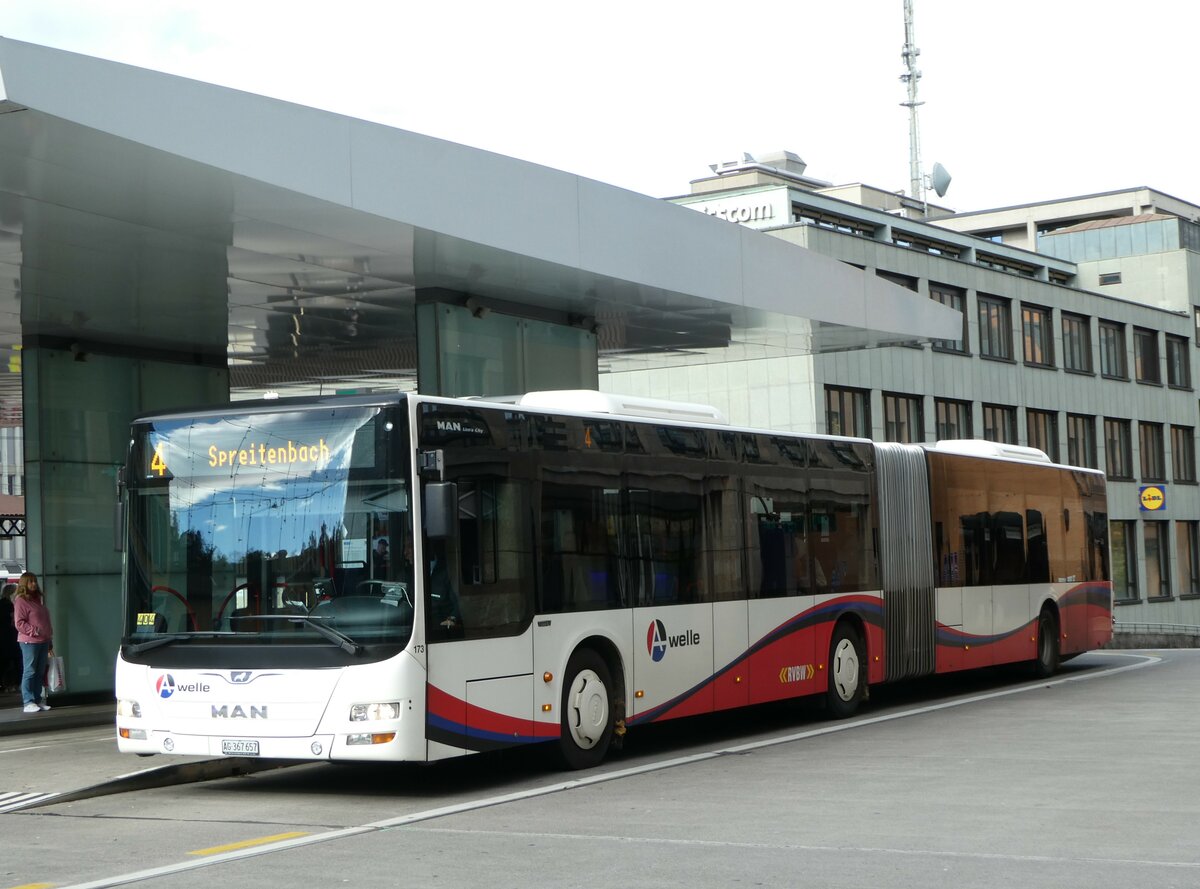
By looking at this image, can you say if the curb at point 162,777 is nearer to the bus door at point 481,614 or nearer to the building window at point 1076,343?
the bus door at point 481,614

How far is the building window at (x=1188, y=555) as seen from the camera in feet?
206

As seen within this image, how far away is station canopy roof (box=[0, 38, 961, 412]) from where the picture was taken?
12.8 meters

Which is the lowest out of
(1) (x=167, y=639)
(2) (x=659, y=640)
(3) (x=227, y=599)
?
(2) (x=659, y=640)

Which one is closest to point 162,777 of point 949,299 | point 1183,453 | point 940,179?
point 949,299

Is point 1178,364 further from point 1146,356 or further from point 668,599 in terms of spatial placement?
point 668,599

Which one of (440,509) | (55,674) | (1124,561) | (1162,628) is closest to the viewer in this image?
(440,509)

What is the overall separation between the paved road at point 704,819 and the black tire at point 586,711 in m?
0.24

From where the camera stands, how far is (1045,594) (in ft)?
73.4

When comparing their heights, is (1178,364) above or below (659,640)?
above

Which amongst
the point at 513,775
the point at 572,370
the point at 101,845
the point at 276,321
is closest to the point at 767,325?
the point at 572,370

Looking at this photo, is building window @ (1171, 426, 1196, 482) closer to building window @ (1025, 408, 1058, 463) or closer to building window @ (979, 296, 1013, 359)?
building window @ (1025, 408, 1058, 463)

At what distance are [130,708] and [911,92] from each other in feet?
237

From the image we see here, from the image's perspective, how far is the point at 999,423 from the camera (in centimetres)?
5494

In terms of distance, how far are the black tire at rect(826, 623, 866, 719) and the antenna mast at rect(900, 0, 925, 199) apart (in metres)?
64.1
